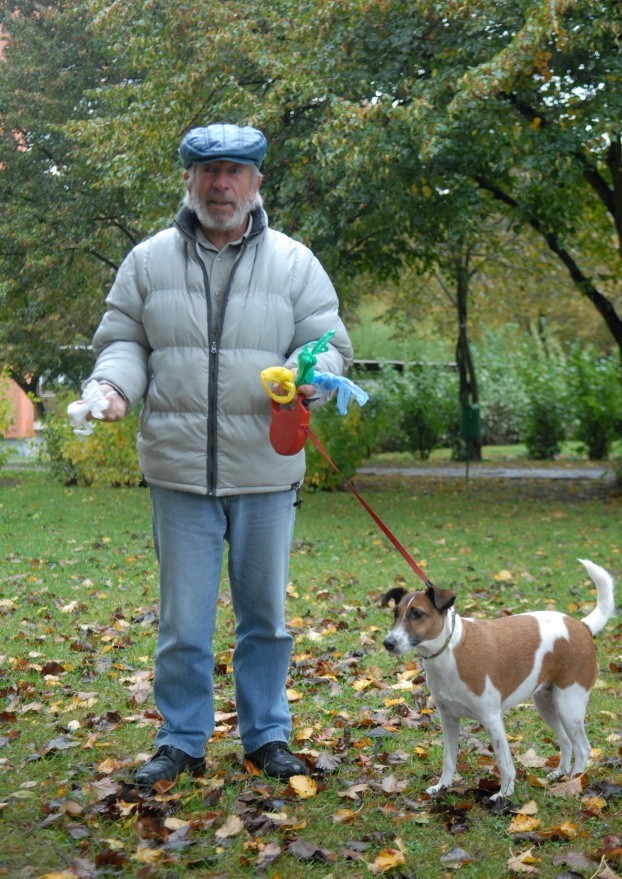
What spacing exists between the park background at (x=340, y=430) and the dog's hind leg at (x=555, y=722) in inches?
4.8

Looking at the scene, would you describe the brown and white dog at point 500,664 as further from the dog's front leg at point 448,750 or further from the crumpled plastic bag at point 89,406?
the crumpled plastic bag at point 89,406

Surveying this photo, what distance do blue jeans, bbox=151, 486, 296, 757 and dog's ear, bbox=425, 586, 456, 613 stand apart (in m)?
0.61

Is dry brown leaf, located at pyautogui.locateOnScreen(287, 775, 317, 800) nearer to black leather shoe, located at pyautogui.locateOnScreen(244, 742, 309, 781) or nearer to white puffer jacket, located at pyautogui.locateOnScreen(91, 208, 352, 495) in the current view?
black leather shoe, located at pyautogui.locateOnScreen(244, 742, 309, 781)

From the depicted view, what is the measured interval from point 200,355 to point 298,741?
1982mm

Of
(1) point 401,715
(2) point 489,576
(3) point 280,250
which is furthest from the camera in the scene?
(2) point 489,576

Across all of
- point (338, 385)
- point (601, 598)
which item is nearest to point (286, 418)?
point (338, 385)

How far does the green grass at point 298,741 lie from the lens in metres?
3.95

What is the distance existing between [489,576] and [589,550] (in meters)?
2.39

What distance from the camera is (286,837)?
4.07 metres

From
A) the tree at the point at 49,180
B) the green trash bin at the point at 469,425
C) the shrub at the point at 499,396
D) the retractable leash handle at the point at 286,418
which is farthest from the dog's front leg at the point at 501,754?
the shrub at the point at 499,396

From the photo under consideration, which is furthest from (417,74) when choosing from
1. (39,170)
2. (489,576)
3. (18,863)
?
(18,863)

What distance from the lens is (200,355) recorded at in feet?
14.3

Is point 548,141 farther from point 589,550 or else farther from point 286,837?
point 286,837

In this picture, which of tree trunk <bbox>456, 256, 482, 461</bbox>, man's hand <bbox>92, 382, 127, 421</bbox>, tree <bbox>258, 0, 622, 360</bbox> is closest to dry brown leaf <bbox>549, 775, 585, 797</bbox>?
man's hand <bbox>92, 382, 127, 421</bbox>
